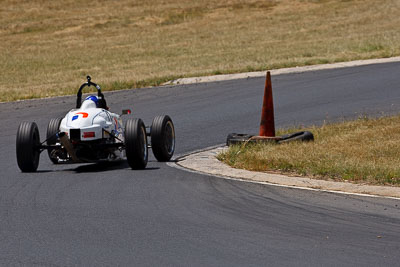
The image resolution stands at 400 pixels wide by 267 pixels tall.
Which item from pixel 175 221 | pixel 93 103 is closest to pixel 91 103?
pixel 93 103

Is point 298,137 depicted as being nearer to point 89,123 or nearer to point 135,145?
point 135,145

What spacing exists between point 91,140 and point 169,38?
3481 cm

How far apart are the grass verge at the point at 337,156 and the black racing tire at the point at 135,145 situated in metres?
1.26

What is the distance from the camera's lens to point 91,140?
12070 mm

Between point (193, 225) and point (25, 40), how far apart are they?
43826 millimetres

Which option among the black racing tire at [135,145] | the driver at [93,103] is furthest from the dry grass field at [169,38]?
the black racing tire at [135,145]

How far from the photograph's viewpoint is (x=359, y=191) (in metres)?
9.76

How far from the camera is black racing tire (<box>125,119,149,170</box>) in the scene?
11.9 metres

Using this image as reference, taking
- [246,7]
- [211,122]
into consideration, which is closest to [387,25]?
[246,7]

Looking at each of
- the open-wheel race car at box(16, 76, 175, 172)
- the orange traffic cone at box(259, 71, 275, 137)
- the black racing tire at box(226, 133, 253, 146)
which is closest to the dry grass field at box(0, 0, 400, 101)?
the black racing tire at box(226, 133, 253, 146)

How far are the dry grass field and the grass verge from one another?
11605mm

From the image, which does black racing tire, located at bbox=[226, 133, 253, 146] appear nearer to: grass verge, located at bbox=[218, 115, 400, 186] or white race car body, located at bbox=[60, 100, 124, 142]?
grass verge, located at bbox=[218, 115, 400, 186]

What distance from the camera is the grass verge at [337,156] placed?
34.8 ft

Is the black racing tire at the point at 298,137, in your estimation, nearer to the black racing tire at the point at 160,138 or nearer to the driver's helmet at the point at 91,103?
the black racing tire at the point at 160,138
